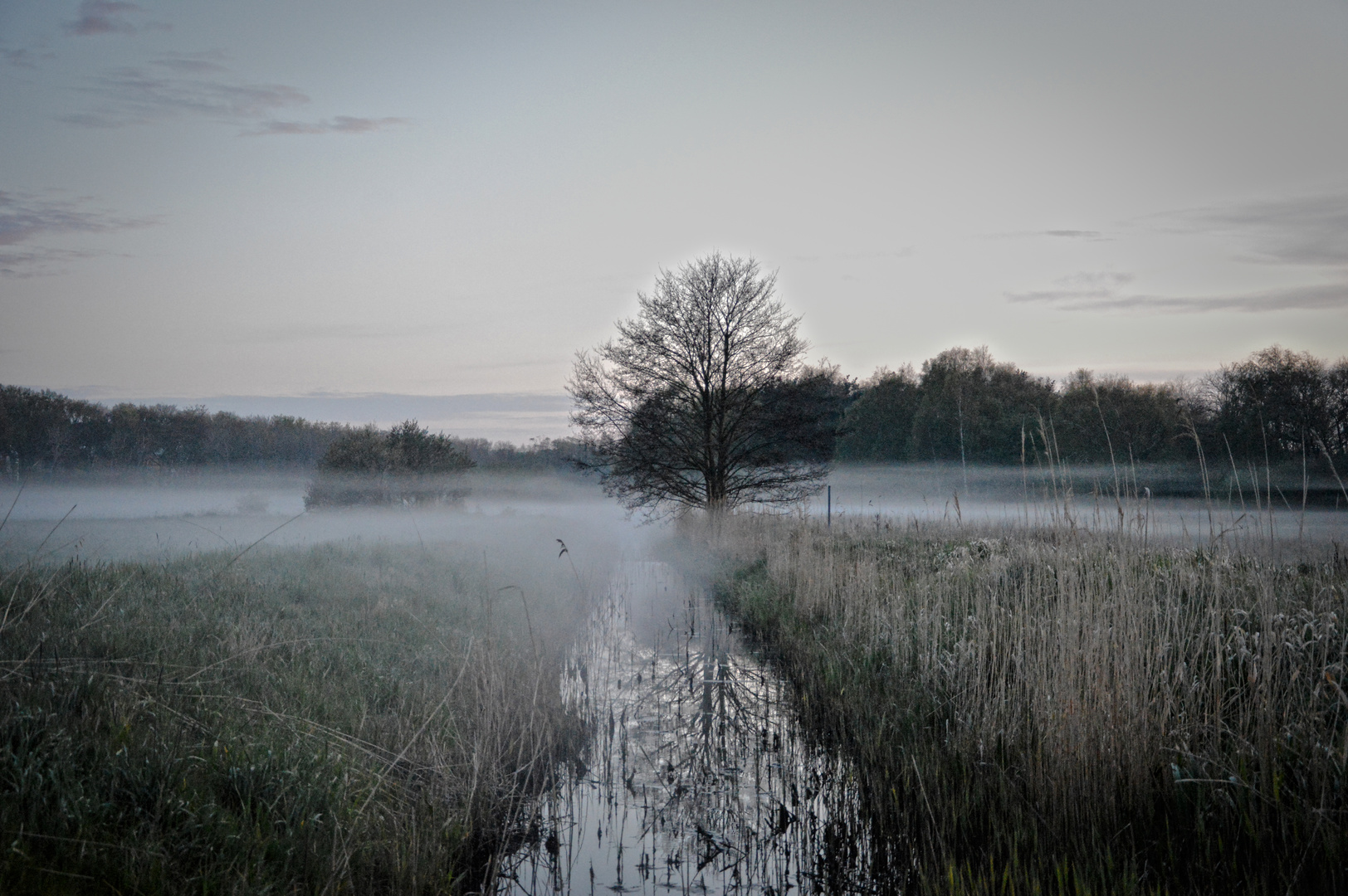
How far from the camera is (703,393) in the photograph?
2145 cm

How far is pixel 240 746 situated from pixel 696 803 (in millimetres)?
2873

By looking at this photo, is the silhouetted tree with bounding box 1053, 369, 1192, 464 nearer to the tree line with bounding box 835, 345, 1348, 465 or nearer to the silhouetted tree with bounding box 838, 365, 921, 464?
the tree line with bounding box 835, 345, 1348, 465

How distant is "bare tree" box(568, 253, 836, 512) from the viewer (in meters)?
21.2

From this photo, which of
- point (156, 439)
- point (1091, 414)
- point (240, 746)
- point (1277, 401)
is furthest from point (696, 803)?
point (1091, 414)

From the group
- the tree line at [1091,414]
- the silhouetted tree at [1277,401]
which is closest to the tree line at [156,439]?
the tree line at [1091,414]

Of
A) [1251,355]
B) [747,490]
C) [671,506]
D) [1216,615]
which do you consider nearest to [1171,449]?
[1251,355]

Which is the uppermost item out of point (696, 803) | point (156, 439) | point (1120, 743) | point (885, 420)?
point (885, 420)

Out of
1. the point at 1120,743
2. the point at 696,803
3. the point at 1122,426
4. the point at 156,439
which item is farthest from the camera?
the point at 1122,426

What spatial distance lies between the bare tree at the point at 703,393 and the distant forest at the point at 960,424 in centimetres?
81

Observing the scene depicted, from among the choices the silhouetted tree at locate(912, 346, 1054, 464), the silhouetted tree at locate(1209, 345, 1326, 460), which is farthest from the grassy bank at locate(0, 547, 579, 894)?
the silhouetted tree at locate(912, 346, 1054, 464)

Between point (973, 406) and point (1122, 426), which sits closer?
point (1122, 426)

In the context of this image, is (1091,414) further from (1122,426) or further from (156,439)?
(156,439)

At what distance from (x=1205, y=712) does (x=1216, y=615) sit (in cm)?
65

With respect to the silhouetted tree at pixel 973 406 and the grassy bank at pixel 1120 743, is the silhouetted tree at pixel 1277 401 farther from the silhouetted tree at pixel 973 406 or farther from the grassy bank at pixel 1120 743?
the silhouetted tree at pixel 973 406
